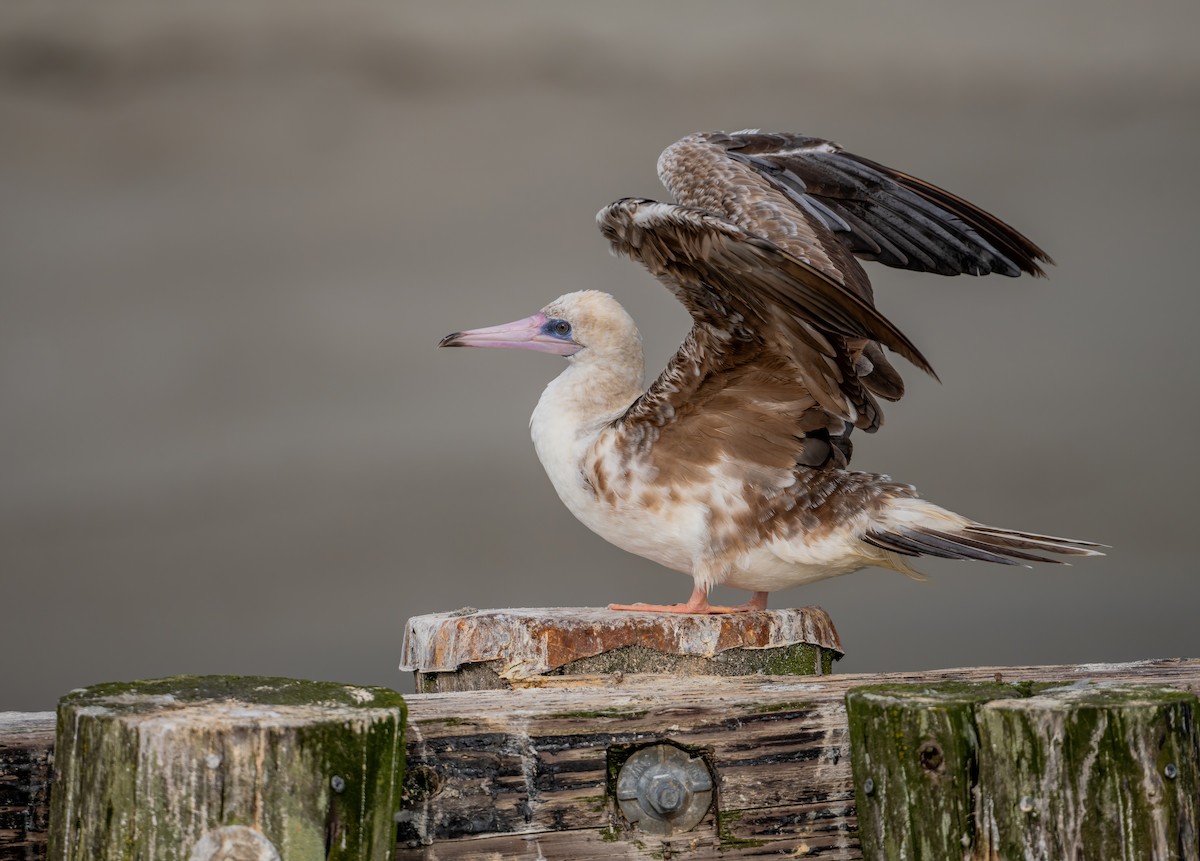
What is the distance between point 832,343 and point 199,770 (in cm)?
258

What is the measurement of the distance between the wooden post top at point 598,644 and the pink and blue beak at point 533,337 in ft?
3.47

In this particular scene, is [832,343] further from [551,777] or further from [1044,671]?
[551,777]

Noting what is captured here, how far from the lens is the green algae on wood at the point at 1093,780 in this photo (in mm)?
2299

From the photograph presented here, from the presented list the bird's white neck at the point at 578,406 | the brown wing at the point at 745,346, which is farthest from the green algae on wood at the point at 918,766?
the bird's white neck at the point at 578,406

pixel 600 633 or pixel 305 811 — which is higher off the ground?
pixel 600 633

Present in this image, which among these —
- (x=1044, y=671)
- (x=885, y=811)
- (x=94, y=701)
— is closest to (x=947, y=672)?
(x=1044, y=671)

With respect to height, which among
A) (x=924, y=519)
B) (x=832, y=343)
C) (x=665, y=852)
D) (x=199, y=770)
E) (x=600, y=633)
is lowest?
(x=665, y=852)

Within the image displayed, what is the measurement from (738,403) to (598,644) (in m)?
0.98

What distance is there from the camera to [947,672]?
320cm

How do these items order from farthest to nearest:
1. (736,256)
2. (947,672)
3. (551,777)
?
(736,256) → (947,672) → (551,777)

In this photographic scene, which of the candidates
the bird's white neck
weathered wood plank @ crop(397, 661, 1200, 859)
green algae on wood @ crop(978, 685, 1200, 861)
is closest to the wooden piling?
green algae on wood @ crop(978, 685, 1200, 861)

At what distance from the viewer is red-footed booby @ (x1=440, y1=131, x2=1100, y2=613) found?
3.98 meters

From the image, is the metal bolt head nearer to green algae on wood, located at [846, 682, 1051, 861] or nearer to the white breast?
green algae on wood, located at [846, 682, 1051, 861]

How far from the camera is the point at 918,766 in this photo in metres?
2.39
